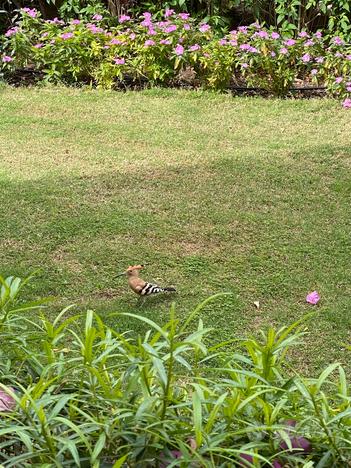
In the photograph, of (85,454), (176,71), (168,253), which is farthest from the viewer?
(176,71)

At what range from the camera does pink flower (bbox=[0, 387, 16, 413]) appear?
1709mm

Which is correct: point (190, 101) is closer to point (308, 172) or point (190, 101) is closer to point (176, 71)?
point (176, 71)

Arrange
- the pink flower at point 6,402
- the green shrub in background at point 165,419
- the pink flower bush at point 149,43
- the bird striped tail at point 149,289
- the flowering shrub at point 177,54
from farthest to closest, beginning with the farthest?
the pink flower bush at point 149,43, the flowering shrub at point 177,54, the bird striped tail at point 149,289, the pink flower at point 6,402, the green shrub in background at point 165,419

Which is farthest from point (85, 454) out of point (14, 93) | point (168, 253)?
point (14, 93)

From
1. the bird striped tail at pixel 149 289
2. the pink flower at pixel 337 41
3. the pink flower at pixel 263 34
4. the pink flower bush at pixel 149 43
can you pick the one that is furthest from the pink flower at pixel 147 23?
the bird striped tail at pixel 149 289

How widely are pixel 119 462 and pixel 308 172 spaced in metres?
4.45

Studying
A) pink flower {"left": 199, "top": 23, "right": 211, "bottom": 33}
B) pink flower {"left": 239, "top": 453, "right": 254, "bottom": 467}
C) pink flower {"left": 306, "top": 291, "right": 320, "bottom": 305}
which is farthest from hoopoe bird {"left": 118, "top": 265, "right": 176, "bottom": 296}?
pink flower {"left": 199, "top": 23, "right": 211, "bottom": 33}

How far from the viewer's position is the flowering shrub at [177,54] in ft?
24.9

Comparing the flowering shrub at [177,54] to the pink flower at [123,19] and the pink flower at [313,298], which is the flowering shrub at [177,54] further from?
the pink flower at [313,298]

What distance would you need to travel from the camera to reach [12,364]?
200 centimetres

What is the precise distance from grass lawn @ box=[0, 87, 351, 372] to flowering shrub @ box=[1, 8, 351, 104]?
436 millimetres

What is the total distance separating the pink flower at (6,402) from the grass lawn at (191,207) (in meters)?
1.85

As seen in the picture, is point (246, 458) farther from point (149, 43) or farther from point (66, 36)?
point (66, 36)

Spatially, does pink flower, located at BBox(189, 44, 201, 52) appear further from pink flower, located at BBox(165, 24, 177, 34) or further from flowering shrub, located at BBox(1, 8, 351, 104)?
pink flower, located at BBox(165, 24, 177, 34)
